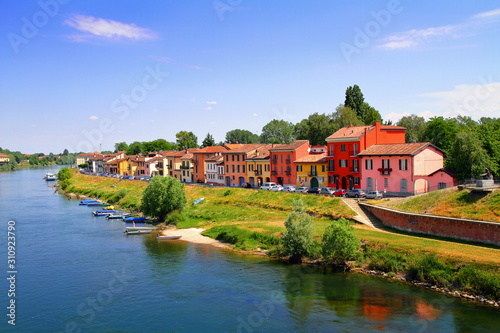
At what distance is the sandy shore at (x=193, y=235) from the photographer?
49141 mm

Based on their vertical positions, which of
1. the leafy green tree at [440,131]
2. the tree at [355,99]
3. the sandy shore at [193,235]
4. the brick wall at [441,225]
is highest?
the tree at [355,99]

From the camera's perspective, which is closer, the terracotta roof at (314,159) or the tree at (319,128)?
the terracotta roof at (314,159)

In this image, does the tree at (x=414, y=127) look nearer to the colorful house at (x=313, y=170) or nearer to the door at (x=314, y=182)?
the colorful house at (x=313, y=170)

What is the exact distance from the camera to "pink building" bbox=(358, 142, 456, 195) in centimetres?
5112

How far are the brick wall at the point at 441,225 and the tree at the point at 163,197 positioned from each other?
2942 centimetres

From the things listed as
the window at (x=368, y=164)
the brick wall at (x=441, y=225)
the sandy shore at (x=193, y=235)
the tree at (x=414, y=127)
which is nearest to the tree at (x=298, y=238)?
the sandy shore at (x=193, y=235)

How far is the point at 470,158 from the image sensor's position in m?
50.8

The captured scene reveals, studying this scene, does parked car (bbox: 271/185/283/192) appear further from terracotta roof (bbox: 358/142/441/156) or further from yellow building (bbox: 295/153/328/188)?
terracotta roof (bbox: 358/142/441/156)

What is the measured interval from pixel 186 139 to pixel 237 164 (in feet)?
286

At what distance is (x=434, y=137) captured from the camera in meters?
69.3

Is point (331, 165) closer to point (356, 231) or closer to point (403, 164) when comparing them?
point (403, 164)

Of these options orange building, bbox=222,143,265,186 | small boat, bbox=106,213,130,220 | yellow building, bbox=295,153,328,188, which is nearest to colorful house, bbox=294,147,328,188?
yellow building, bbox=295,153,328,188

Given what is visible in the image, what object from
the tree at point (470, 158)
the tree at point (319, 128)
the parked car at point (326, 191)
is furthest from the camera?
the tree at point (319, 128)

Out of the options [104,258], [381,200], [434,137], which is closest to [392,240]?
[381,200]
